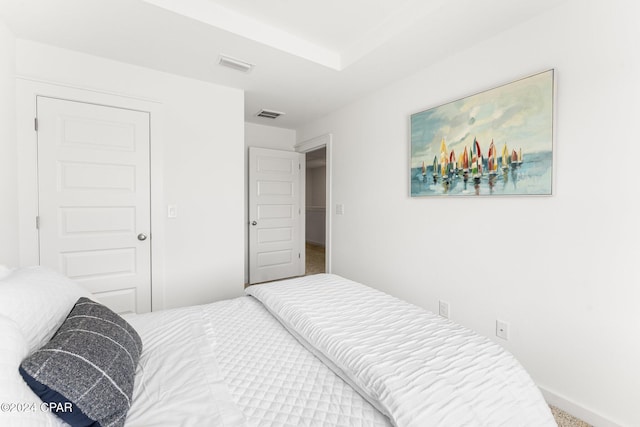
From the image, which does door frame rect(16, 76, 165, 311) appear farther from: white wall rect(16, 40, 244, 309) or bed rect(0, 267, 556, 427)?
bed rect(0, 267, 556, 427)

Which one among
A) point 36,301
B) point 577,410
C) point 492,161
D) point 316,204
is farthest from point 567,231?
point 316,204

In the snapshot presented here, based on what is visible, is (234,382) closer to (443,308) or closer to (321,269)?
(443,308)

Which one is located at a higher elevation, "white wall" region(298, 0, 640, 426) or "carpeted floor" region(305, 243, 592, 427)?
"white wall" region(298, 0, 640, 426)

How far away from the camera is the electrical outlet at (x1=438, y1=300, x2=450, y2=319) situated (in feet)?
7.51

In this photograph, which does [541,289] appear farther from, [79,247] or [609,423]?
[79,247]

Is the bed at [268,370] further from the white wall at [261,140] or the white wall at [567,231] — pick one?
the white wall at [261,140]

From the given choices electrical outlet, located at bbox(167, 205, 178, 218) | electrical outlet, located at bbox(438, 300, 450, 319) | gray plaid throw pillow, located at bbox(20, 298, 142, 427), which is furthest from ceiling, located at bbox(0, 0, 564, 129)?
electrical outlet, located at bbox(438, 300, 450, 319)

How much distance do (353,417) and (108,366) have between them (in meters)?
0.72

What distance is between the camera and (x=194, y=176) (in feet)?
8.77

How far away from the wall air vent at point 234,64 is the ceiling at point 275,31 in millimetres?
46

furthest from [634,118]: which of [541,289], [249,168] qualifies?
[249,168]

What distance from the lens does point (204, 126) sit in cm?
272

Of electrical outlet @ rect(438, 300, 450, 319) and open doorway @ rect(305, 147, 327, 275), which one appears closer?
electrical outlet @ rect(438, 300, 450, 319)

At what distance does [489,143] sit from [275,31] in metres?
1.72
